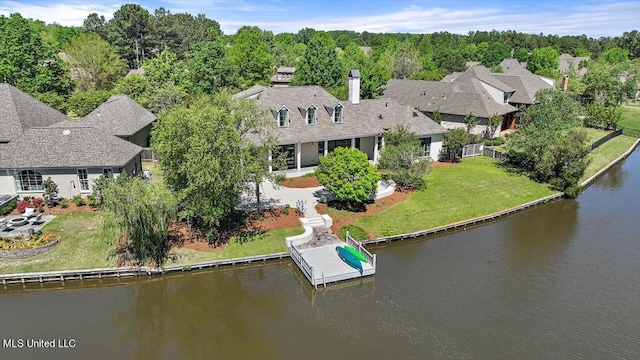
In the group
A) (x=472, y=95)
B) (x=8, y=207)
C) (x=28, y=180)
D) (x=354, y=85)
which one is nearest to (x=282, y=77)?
(x=472, y=95)

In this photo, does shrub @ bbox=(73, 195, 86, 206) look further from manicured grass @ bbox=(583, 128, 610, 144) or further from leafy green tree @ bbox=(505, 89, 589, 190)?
manicured grass @ bbox=(583, 128, 610, 144)

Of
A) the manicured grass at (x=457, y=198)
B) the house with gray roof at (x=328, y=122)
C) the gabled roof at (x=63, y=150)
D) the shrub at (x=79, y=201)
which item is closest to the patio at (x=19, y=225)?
the shrub at (x=79, y=201)

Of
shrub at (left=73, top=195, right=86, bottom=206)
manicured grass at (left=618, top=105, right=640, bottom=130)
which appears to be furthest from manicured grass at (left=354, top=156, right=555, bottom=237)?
manicured grass at (left=618, top=105, right=640, bottom=130)

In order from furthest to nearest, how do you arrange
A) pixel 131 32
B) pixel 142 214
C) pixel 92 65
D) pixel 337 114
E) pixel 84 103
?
pixel 131 32, pixel 92 65, pixel 84 103, pixel 337 114, pixel 142 214

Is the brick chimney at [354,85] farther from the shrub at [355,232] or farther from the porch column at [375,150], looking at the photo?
the shrub at [355,232]

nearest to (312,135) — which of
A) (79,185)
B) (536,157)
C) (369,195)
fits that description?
(369,195)

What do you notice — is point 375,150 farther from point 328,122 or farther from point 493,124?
point 493,124

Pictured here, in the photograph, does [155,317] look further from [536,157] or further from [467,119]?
[467,119]
